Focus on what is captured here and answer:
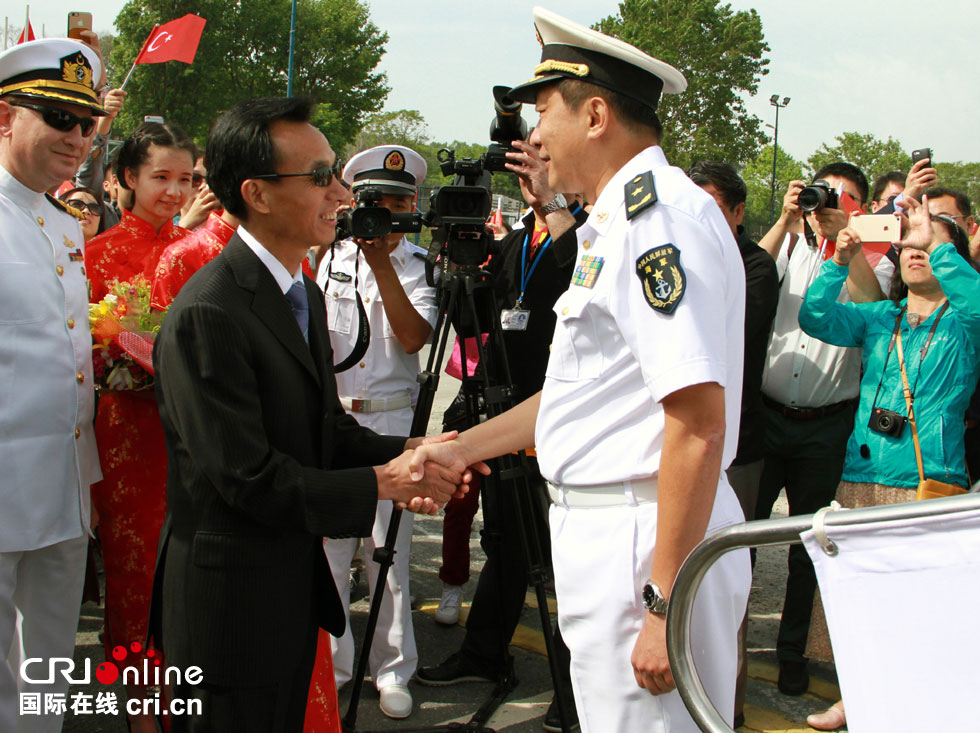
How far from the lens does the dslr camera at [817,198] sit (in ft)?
11.8

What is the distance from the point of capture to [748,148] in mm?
39125

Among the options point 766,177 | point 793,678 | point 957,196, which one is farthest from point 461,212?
point 766,177

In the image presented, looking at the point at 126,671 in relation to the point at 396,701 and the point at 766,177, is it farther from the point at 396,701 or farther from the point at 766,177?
the point at 766,177

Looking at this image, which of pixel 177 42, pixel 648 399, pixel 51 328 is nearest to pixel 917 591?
pixel 648 399

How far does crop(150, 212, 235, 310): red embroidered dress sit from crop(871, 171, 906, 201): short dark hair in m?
4.62

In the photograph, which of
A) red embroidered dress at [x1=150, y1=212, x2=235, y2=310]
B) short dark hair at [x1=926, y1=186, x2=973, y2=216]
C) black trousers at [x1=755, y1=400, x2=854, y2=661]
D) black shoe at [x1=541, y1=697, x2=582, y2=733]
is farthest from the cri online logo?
short dark hair at [x1=926, y1=186, x2=973, y2=216]

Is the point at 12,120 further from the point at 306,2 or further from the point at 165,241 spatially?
the point at 306,2

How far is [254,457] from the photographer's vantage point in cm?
180

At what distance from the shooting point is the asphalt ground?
3.24 meters

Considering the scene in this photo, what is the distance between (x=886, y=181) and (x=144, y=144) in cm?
483

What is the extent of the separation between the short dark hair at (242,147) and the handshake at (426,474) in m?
0.72

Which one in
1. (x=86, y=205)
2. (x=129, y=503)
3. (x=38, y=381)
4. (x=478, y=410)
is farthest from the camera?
(x=86, y=205)

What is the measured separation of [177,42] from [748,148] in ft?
120

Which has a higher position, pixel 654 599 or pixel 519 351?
pixel 519 351
